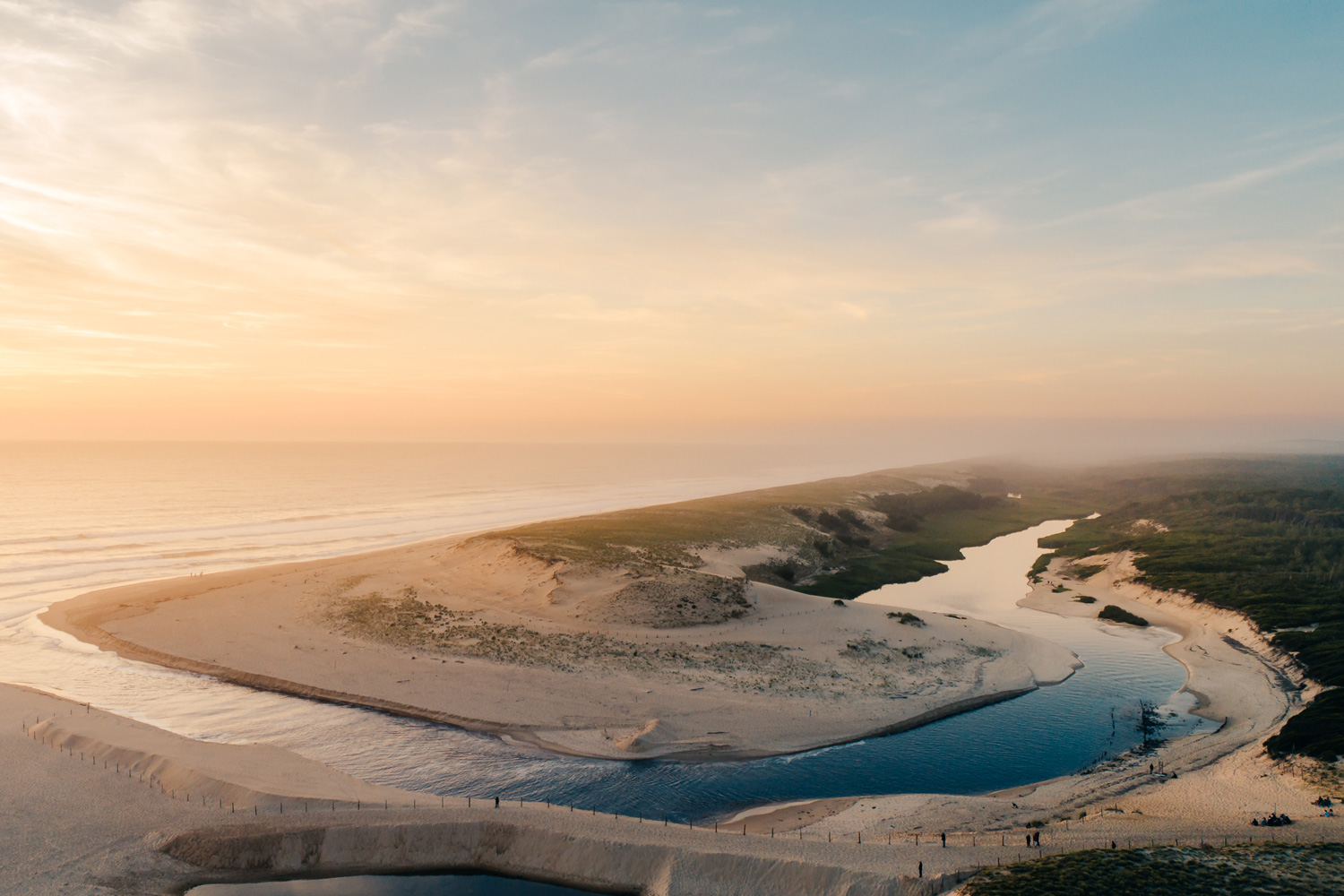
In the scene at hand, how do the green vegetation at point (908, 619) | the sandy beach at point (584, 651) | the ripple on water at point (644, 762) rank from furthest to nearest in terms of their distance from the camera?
1. the green vegetation at point (908, 619)
2. the sandy beach at point (584, 651)
3. the ripple on water at point (644, 762)

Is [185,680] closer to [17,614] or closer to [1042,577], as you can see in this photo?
[17,614]

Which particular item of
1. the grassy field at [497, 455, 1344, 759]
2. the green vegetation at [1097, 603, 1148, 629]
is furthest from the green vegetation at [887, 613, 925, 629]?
the green vegetation at [1097, 603, 1148, 629]

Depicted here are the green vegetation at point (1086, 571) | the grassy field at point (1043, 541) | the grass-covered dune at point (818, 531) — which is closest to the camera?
the grassy field at point (1043, 541)

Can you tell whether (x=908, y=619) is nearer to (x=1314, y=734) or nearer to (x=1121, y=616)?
(x=1121, y=616)

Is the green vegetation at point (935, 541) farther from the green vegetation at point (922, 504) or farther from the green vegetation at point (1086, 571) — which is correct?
the green vegetation at point (1086, 571)

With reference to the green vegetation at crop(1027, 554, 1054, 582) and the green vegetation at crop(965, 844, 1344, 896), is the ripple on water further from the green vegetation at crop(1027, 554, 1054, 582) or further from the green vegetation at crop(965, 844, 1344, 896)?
the green vegetation at crop(1027, 554, 1054, 582)

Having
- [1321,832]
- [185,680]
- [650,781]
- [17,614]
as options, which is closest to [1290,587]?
[1321,832]

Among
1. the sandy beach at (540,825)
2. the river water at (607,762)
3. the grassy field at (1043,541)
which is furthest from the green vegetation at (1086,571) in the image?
the sandy beach at (540,825)
